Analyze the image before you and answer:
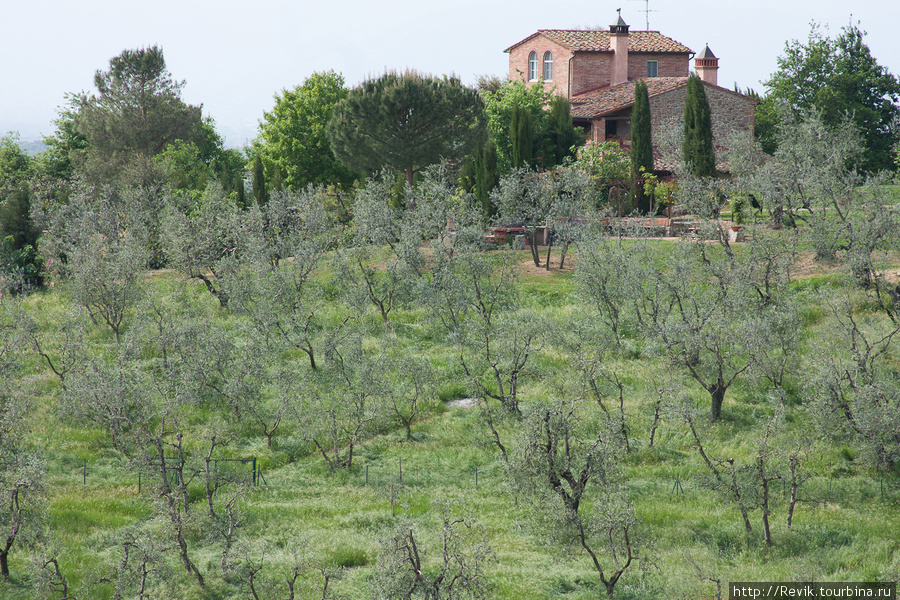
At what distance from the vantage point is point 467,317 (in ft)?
102

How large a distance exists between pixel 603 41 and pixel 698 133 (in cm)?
2100

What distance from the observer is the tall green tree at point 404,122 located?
48.3 m

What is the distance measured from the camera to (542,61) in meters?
66.0

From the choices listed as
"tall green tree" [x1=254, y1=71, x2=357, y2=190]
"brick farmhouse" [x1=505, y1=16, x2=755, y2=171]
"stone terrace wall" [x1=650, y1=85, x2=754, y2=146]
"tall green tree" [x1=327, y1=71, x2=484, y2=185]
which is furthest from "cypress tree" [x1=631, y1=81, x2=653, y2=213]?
"tall green tree" [x1=254, y1=71, x2=357, y2=190]

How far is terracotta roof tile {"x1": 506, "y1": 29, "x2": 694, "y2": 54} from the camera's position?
2491 inches

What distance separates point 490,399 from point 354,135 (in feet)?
88.1

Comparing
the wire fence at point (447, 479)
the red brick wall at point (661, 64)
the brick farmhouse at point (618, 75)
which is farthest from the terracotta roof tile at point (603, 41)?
the wire fence at point (447, 479)

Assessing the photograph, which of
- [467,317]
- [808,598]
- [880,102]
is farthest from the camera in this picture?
[880,102]

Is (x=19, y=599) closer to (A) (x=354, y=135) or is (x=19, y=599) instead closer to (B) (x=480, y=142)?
(A) (x=354, y=135)

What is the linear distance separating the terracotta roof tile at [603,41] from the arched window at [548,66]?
1.45 metres

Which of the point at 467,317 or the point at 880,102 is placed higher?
the point at 880,102

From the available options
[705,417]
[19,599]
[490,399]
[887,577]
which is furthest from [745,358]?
[19,599]

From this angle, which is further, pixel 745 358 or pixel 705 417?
pixel 745 358

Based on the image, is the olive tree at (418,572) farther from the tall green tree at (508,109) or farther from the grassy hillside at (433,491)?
the tall green tree at (508,109)
